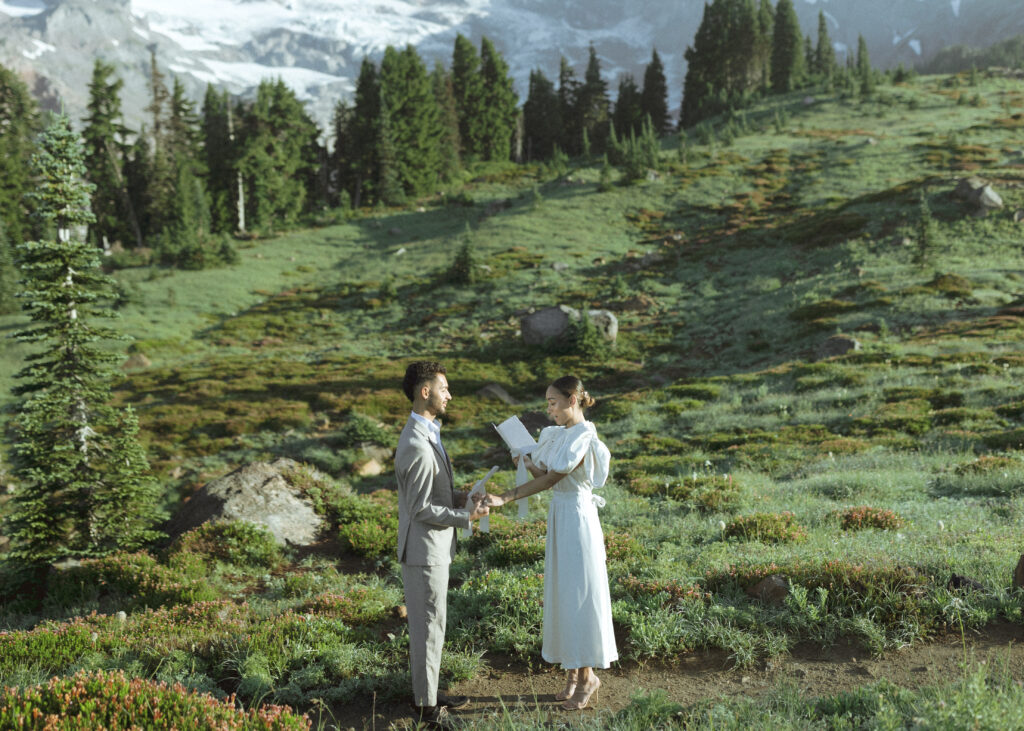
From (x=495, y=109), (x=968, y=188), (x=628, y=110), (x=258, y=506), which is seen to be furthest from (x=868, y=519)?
(x=628, y=110)

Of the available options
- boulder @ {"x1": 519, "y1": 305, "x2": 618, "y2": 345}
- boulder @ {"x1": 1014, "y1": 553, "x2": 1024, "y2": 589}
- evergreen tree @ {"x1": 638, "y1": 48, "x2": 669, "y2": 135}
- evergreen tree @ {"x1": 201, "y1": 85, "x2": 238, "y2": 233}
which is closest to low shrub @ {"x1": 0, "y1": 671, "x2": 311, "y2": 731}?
boulder @ {"x1": 1014, "y1": 553, "x2": 1024, "y2": 589}

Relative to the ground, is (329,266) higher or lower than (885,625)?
higher

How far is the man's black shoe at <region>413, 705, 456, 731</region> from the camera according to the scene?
4844 millimetres

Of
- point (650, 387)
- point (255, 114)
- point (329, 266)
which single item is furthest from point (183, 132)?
point (650, 387)

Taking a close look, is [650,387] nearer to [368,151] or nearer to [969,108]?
[368,151]

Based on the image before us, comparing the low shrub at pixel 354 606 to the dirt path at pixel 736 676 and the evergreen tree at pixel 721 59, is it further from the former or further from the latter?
the evergreen tree at pixel 721 59

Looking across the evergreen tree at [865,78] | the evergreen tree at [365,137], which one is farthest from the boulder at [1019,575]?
the evergreen tree at [865,78]

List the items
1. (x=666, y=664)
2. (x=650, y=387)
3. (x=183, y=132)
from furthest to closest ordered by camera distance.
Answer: (x=183, y=132), (x=650, y=387), (x=666, y=664)

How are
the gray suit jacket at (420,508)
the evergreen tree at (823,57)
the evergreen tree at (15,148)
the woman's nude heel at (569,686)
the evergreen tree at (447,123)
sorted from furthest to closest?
1. the evergreen tree at (823,57)
2. the evergreen tree at (447,123)
3. the evergreen tree at (15,148)
4. the woman's nude heel at (569,686)
5. the gray suit jacket at (420,508)

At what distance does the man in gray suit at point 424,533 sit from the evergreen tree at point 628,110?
9539 cm

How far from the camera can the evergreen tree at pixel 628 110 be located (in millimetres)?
91000

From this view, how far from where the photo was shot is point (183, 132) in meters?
68.5

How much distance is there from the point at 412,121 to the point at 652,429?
212ft

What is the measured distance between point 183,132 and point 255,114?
40.6ft
